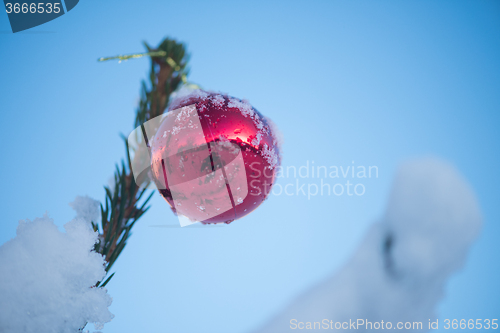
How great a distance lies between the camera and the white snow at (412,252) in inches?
64.1

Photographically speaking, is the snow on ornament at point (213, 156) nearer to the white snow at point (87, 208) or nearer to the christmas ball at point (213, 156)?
the christmas ball at point (213, 156)

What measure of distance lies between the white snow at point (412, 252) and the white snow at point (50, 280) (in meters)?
1.62

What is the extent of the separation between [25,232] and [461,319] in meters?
2.20

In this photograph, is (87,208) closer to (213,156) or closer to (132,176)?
(132,176)

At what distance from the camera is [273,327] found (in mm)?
1710

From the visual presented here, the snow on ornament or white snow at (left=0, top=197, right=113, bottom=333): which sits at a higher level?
the snow on ornament

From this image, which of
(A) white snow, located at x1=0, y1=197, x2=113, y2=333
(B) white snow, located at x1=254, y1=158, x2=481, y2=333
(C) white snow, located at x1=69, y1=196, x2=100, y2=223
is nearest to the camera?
(A) white snow, located at x1=0, y1=197, x2=113, y2=333

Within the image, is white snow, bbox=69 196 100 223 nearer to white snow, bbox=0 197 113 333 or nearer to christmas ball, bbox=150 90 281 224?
white snow, bbox=0 197 113 333

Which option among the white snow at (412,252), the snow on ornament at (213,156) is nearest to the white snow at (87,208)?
the snow on ornament at (213,156)

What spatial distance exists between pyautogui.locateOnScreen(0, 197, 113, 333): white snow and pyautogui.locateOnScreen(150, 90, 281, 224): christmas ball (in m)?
0.18

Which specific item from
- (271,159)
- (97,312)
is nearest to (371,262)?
(271,159)

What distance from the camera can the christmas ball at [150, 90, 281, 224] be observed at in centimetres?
38

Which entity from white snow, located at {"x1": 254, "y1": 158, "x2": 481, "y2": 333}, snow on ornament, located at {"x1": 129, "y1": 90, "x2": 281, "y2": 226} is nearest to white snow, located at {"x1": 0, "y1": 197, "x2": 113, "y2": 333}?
snow on ornament, located at {"x1": 129, "y1": 90, "x2": 281, "y2": 226}

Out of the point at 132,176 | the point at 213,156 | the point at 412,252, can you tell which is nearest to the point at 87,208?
the point at 132,176
